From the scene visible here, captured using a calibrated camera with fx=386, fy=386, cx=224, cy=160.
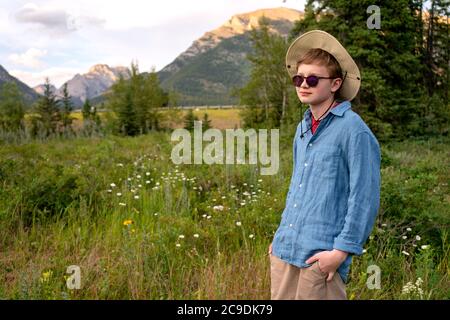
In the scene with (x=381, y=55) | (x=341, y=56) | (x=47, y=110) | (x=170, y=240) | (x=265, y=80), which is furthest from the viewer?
(x=47, y=110)

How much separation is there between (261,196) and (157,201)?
137cm

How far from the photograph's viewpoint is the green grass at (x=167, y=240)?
2984mm

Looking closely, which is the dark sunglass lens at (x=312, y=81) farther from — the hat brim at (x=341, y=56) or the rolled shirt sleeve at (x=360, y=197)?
the rolled shirt sleeve at (x=360, y=197)

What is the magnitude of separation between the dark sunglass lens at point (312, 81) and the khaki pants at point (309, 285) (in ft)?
2.89

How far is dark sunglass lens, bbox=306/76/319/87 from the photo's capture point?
1.93m

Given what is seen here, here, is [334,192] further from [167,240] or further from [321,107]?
[167,240]

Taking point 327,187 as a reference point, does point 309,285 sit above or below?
below

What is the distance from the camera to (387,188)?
4332 millimetres

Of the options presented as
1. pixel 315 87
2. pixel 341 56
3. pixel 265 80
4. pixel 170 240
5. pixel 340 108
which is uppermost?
pixel 265 80

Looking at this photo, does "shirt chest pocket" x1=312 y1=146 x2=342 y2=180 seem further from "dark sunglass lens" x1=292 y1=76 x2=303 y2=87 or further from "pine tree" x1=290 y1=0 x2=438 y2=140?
"pine tree" x1=290 y1=0 x2=438 y2=140

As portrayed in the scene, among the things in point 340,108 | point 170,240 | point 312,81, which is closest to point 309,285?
point 340,108

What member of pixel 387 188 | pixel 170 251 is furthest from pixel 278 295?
pixel 387 188

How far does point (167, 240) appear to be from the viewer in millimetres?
3688

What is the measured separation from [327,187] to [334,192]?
41 millimetres
